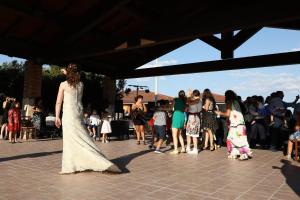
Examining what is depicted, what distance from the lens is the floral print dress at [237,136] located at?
718 centimetres

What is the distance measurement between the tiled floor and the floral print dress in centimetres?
36

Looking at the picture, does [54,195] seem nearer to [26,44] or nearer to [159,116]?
[159,116]

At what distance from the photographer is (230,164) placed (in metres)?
6.48

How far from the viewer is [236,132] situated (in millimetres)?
7270

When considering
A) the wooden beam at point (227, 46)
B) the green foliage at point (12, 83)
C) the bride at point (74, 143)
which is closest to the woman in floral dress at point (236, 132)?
the bride at point (74, 143)

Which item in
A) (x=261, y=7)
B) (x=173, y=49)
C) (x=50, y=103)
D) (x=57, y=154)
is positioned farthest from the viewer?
(x=50, y=103)

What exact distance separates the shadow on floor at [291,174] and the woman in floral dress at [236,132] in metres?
0.84

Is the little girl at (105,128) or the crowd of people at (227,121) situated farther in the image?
the little girl at (105,128)

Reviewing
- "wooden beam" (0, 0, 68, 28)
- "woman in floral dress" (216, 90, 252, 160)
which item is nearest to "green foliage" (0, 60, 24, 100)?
"wooden beam" (0, 0, 68, 28)

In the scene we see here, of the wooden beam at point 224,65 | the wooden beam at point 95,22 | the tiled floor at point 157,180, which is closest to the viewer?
the tiled floor at point 157,180

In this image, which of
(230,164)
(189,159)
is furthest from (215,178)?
(189,159)

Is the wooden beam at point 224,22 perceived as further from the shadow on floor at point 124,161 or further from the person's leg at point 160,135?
the shadow on floor at point 124,161

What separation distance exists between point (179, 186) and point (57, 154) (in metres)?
4.01

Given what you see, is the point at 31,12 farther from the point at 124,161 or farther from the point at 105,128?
the point at 124,161
